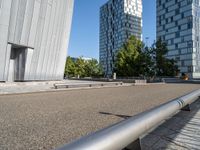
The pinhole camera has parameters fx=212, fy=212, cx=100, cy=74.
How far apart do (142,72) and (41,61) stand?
25.5 m

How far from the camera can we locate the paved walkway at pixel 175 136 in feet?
12.3

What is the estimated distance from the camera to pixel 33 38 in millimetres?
22656

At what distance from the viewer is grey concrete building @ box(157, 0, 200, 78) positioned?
7481 cm

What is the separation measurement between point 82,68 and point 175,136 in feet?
216

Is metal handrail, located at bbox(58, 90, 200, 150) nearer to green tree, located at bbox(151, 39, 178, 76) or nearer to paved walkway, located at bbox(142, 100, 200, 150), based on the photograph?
A: paved walkway, located at bbox(142, 100, 200, 150)

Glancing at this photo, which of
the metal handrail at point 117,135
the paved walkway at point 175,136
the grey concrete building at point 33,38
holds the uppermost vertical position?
the grey concrete building at point 33,38

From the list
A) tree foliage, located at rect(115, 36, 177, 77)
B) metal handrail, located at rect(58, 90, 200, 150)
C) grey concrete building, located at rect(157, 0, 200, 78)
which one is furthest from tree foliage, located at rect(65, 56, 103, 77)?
metal handrail, located at rect(58, 90, 200, 150)

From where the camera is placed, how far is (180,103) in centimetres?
546

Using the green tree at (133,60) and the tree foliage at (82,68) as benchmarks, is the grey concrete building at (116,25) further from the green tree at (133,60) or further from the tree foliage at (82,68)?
the green tree at (133,60)

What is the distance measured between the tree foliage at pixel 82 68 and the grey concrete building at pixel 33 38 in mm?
40646

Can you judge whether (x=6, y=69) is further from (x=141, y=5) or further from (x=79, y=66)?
(x=141, y=5)

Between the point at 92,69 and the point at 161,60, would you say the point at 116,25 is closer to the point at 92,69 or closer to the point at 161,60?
the point at 92,69

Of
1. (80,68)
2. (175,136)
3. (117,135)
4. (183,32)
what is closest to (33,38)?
(175,136)

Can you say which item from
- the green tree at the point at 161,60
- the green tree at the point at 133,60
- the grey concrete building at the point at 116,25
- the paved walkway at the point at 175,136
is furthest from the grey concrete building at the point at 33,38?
the grey concrete building at the point at 116,25
